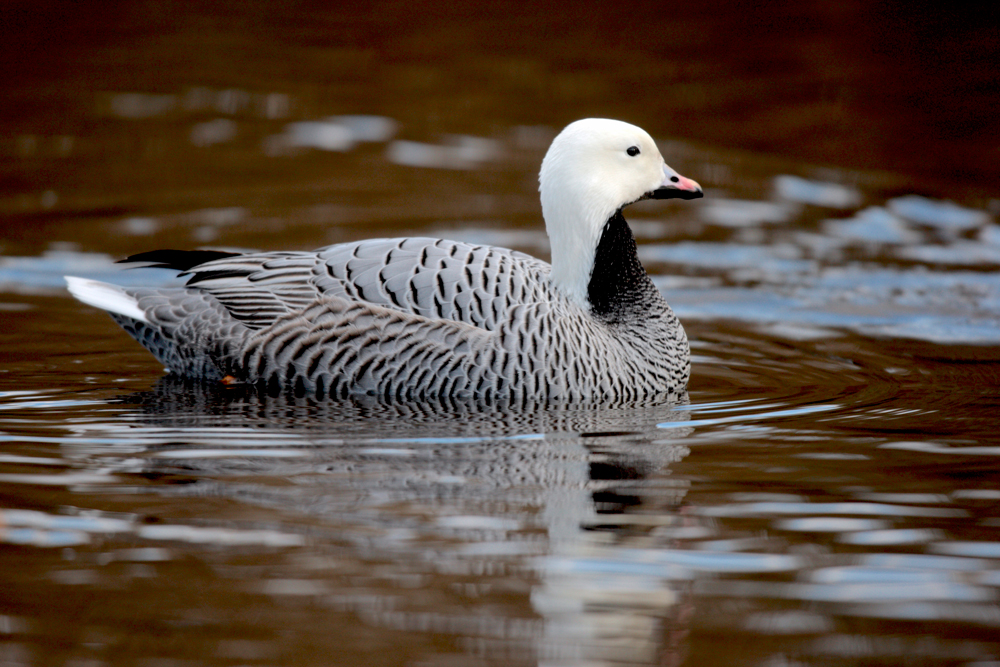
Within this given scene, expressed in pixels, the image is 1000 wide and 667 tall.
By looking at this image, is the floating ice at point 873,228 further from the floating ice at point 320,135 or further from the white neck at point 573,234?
the floating ice at point 320,135

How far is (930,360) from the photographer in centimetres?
902

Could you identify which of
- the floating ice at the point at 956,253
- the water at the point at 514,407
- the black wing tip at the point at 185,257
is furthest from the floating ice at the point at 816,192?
the black wing tip at the point at 185,257

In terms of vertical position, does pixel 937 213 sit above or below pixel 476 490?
above

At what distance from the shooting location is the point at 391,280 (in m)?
7.79

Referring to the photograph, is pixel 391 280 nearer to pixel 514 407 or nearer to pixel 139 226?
pixel 514 407

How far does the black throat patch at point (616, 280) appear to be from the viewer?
8.05m

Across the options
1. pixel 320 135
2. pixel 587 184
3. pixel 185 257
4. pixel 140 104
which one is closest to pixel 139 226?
pixel 320 135

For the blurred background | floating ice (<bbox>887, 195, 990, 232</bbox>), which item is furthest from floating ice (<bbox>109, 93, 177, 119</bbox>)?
floating ice (<bbox>887, 195, 990, 232</bbox>)

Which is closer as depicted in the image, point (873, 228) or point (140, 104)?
point (873, 228)

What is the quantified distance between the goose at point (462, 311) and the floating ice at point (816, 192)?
5.52 metres

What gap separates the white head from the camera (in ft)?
25.8

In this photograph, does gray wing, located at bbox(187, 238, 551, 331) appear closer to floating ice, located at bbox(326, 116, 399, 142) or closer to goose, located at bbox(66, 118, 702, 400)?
goose, located at bbox(66, 118, 702, 400)

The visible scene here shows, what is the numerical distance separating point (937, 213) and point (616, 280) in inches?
239

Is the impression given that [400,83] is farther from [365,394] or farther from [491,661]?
[491,661]
